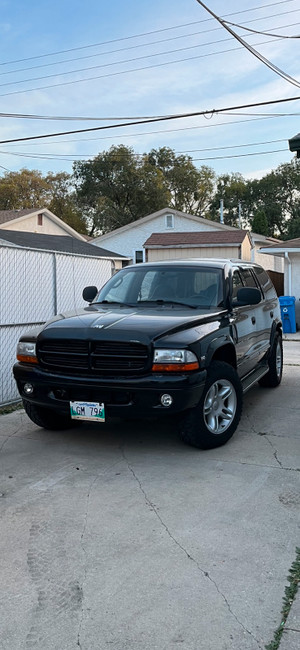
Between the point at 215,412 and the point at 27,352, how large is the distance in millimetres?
1845

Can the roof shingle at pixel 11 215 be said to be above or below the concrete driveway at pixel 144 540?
above

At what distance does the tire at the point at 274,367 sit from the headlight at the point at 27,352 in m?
3.68

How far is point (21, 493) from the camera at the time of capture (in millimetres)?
3973

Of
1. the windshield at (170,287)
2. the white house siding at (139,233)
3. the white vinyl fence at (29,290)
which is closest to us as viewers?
the windshield at (170,287)

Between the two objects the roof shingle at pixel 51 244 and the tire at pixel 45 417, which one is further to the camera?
the roof shingle at pixel 51 244

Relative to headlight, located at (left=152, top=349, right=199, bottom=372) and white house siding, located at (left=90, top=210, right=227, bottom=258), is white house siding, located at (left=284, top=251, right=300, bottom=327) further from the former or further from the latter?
headlight, located at (left=152, top=349, right=199, bottom=372)

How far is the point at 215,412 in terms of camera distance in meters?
4.95

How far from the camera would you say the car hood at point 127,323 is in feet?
14.8

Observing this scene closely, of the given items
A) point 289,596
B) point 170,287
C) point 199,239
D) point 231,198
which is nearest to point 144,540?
point 289,596

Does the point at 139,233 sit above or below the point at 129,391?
above

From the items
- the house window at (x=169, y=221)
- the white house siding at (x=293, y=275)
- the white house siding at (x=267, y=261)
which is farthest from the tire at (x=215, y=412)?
the house window at (x=169, y=221)

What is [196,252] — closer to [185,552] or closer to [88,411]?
[88,411]

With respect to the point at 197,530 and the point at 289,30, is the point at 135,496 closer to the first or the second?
the point at 197,530

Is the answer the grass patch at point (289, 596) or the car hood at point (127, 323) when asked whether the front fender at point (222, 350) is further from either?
the grass patch at point (289, 596)
